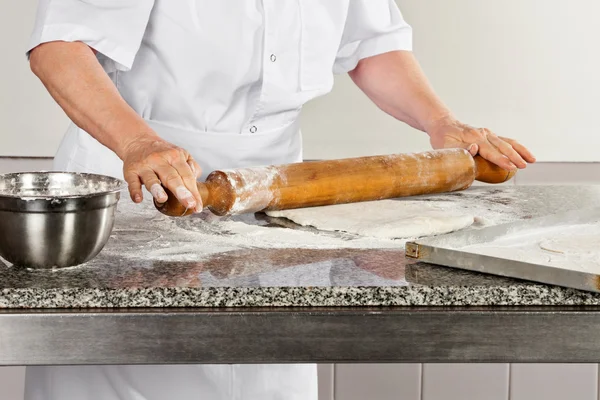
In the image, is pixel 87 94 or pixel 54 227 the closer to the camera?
pixel 54 227

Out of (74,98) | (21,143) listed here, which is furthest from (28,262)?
(21,143)

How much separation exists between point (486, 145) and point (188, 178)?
0.65m

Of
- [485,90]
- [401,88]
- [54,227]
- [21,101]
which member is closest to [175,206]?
[54,227]

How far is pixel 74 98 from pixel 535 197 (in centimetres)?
79

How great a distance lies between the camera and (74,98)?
1.26 meters

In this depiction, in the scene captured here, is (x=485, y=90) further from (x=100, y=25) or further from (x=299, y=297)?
(x=299, y=297)

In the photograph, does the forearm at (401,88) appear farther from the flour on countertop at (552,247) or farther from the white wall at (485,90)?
the flour on countertop at (552,247)

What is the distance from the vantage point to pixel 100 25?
1.39 metres

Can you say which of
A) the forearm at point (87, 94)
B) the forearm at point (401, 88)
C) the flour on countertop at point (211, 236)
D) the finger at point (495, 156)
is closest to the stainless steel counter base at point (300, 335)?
the flour on countertop at point (211, 236)

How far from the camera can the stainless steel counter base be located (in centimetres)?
82

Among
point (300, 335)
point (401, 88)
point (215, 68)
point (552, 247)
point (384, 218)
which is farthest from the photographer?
point (401, 88)

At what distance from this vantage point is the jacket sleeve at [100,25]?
53.3 inches

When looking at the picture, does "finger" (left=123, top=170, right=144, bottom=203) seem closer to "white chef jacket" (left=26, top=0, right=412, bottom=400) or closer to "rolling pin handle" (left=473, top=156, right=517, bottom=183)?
"white chef jacket" (left=26, top=0, right=412, bottom=400)

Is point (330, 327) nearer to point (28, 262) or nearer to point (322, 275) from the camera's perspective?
point (322, 275)
